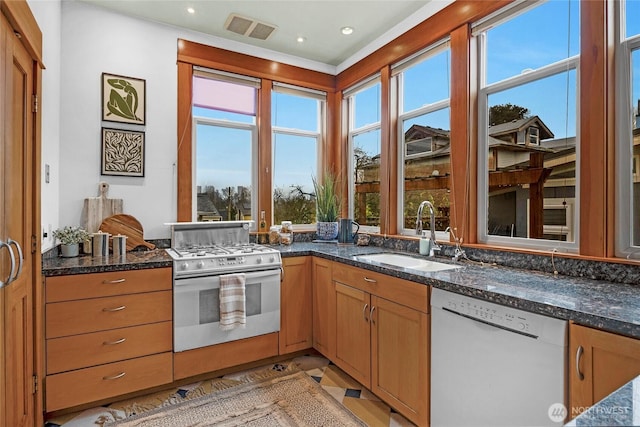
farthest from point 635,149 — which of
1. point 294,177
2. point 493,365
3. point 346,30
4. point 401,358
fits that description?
point 294,177

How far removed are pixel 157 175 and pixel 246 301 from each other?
52.8 inches

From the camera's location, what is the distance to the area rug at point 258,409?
6.63 feet

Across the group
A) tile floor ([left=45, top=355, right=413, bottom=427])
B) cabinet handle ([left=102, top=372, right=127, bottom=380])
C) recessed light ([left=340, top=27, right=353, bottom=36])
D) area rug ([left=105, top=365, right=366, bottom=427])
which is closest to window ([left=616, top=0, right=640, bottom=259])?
tile floor ([left=45, top=355, right=413, bottom=427])

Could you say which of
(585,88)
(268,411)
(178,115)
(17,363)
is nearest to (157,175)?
(178,115)

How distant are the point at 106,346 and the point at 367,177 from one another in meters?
2.59

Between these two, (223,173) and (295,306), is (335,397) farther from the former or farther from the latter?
(223,173)

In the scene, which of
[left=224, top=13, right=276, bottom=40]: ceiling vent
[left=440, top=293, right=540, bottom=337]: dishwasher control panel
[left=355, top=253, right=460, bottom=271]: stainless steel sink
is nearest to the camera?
[left=440, top=293, right=540, bottom=337]: dishwasher control panel

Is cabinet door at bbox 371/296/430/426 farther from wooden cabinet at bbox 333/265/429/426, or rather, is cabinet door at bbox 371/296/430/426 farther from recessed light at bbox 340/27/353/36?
recessed light at bbox 340/27/353/36

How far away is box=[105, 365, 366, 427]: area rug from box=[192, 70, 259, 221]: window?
154 cm

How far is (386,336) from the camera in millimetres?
2090

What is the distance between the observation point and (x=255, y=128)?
3.47 metres

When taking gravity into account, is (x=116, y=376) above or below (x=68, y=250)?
below

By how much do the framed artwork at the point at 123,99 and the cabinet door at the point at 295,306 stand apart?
1740 millimetres

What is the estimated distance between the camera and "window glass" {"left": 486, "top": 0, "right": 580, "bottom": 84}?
1.96 metres
